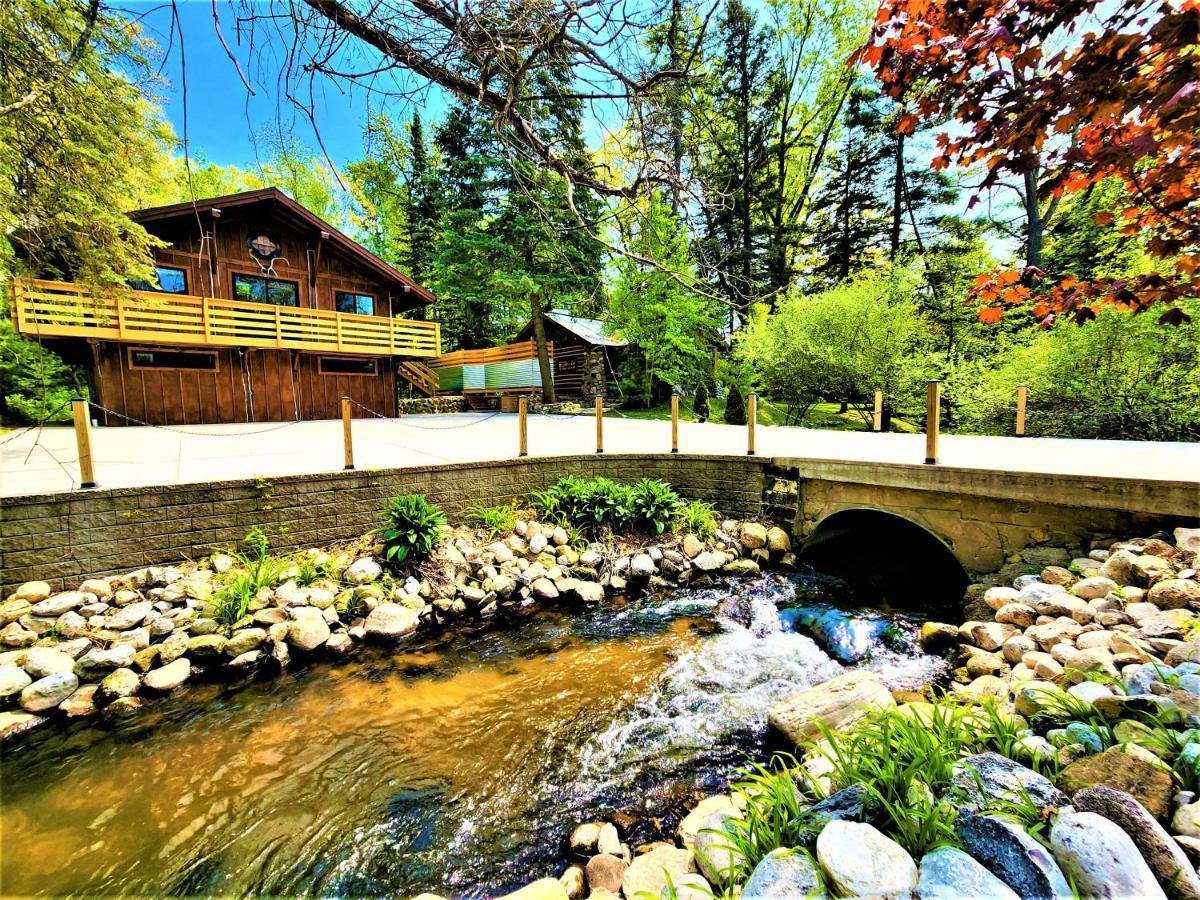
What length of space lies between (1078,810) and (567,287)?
1679 cm

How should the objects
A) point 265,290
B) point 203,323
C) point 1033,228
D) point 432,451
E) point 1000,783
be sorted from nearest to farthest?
point 1000,783 → point 432,451 → point 203,323 → point 265,290 → point 1033,228

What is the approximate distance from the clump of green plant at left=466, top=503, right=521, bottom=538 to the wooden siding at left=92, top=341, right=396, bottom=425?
10.4 metres

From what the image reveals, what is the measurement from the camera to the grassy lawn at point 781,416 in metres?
15.1

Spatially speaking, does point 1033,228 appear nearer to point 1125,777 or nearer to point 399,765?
point 1125,777

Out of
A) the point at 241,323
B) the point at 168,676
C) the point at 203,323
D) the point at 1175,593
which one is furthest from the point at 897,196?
the point at 168,676

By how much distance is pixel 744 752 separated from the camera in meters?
3.46

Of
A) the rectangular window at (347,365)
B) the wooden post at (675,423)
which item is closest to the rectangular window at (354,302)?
the rectangular window at (347,365)

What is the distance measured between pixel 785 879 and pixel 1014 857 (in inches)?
30.6

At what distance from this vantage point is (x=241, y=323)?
40.9 ft

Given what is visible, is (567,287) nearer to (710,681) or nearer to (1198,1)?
(710,681)

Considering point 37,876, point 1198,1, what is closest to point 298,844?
point 37,876

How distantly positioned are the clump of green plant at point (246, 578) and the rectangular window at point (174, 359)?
10351 mm

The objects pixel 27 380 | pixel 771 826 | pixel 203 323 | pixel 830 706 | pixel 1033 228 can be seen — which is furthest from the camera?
pixel 27 380

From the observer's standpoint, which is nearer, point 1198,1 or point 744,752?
point 1198,1
